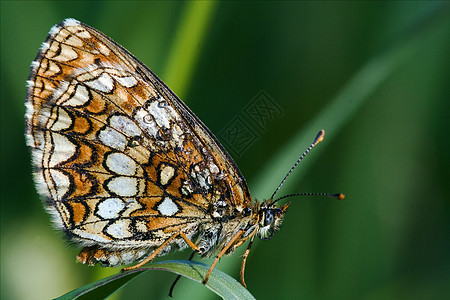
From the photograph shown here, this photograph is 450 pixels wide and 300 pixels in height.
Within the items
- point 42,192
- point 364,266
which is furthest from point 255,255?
point 42,192

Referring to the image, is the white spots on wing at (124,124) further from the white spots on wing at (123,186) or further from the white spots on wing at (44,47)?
the white spots on wing at (44,47)

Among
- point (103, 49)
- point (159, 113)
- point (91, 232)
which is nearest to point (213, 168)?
point (159, 113)

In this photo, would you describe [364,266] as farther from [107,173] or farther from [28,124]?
[28,124]

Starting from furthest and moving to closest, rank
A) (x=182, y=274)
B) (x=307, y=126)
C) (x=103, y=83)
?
(x=307, y=126)
(x=103, y=83)
(x=182, y=274)

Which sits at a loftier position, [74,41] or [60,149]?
[74,41]

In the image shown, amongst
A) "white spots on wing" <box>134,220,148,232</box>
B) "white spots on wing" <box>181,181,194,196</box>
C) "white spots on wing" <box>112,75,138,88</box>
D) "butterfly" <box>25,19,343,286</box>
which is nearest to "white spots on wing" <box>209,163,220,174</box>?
"butterfly" <box>25,19,343,286</box>

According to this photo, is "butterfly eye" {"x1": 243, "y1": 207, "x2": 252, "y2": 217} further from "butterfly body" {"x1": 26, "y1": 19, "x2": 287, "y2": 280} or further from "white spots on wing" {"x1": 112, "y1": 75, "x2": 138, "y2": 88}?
"white spots on wing" {"x1": 112, "y1": 75, "x2": 138, "y2": 88}

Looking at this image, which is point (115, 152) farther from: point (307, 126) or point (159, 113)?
point (307, 126)
